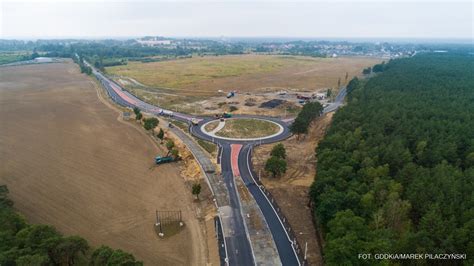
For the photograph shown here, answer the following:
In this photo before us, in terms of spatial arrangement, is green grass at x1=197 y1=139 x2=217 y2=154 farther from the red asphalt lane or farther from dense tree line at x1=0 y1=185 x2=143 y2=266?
dense tree line at x1=0 y1=185 x2=143 y2=266

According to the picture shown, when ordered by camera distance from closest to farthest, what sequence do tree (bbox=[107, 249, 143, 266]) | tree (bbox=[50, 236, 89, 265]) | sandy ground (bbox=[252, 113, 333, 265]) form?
tree (bbox=[107, 249, 143, 266]) < tree (bbox=[50, 236, 89, 265]) < sandy ground (bbox=[252, 113, 333, 265])

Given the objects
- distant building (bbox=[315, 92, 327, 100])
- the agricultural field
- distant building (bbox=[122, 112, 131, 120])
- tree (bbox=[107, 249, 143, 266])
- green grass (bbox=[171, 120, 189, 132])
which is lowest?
tree (bbox=[107, 249, 143, 266])


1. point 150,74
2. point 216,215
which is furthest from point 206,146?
point 150,74

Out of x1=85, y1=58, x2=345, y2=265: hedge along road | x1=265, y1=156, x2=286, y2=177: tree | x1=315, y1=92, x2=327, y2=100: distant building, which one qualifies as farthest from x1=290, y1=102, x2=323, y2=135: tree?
x1=315, y1=92, x2=327, y2=100: distant building

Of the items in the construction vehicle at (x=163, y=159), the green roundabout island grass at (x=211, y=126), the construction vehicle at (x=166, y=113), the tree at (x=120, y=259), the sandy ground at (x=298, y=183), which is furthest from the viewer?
the construction vehicle at (x=166, y=113)

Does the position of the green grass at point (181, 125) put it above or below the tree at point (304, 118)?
below

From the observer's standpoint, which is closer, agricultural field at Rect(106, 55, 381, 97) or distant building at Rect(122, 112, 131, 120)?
distant building at Rect(122, 112, 131, 120)

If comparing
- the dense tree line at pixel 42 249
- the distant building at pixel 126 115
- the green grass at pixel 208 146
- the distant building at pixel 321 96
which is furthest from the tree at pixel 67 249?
the distant building at pixel 321 96

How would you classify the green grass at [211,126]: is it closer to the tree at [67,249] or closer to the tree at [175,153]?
the tree at [175,153]
